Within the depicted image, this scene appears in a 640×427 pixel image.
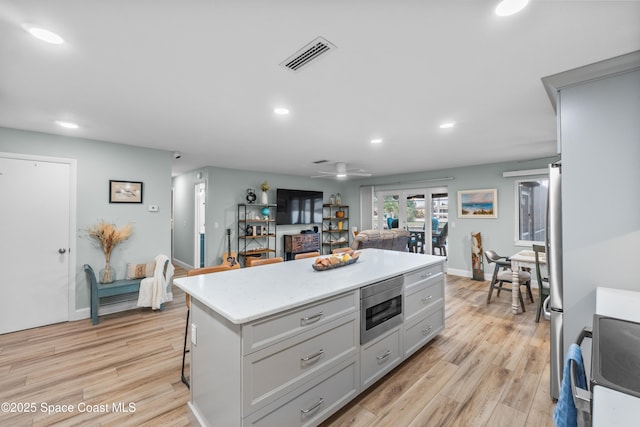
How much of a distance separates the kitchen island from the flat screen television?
4440 mm

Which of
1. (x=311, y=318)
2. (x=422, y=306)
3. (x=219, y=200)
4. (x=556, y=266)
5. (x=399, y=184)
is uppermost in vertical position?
(x=399, y=184)

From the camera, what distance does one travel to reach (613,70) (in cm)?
177

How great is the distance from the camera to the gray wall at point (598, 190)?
1728 mm

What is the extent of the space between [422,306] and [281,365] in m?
1.73

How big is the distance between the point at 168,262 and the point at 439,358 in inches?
148

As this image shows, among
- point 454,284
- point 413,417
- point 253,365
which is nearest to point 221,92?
point 253,365

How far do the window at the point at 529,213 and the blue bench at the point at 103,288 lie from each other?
662cm

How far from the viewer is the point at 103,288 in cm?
349

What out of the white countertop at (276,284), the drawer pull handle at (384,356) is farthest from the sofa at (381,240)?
the drawer pull handle at (384,356)

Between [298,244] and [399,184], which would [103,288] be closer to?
[298,244]

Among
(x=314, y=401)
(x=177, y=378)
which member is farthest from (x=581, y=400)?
(x=177, y=378)

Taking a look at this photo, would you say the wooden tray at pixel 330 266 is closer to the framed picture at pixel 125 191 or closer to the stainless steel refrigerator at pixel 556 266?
the stainless steel refrigerator at pixel 556 266

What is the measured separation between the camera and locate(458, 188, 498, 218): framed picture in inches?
219

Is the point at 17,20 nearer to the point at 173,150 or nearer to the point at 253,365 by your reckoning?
the point at 253,365
